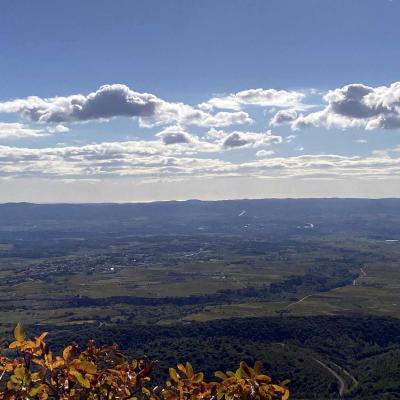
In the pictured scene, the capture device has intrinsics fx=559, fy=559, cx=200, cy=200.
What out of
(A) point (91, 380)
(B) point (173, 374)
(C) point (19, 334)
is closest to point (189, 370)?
(B) point (173, 374)

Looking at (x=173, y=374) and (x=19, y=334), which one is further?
(x=173, y=374)

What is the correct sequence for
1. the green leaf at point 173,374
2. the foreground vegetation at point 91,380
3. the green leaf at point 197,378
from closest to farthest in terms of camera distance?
1. the foreground vegetation at point 91,380
2. the green leaf at point 173,374
3. the green leaf at point 197,378

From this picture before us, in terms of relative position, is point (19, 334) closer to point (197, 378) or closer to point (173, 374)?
point (173, 374)

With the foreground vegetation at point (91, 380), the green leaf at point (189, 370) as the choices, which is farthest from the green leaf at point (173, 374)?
the green leaf at point (189, 370)

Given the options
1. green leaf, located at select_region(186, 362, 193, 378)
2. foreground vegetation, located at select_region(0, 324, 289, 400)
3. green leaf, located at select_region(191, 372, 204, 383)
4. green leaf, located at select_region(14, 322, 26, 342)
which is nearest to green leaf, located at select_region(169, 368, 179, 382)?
→ foreground vegetation, located at select_region(0, 324, 289, 400)

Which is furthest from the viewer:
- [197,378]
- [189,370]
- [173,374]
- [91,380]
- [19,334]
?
[197,378]

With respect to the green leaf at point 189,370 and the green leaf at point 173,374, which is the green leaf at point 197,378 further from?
the green leaf at point 173,374

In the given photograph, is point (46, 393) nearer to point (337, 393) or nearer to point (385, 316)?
point (337, 393)

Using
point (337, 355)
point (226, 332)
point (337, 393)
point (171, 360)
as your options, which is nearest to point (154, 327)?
point (226, 332)
